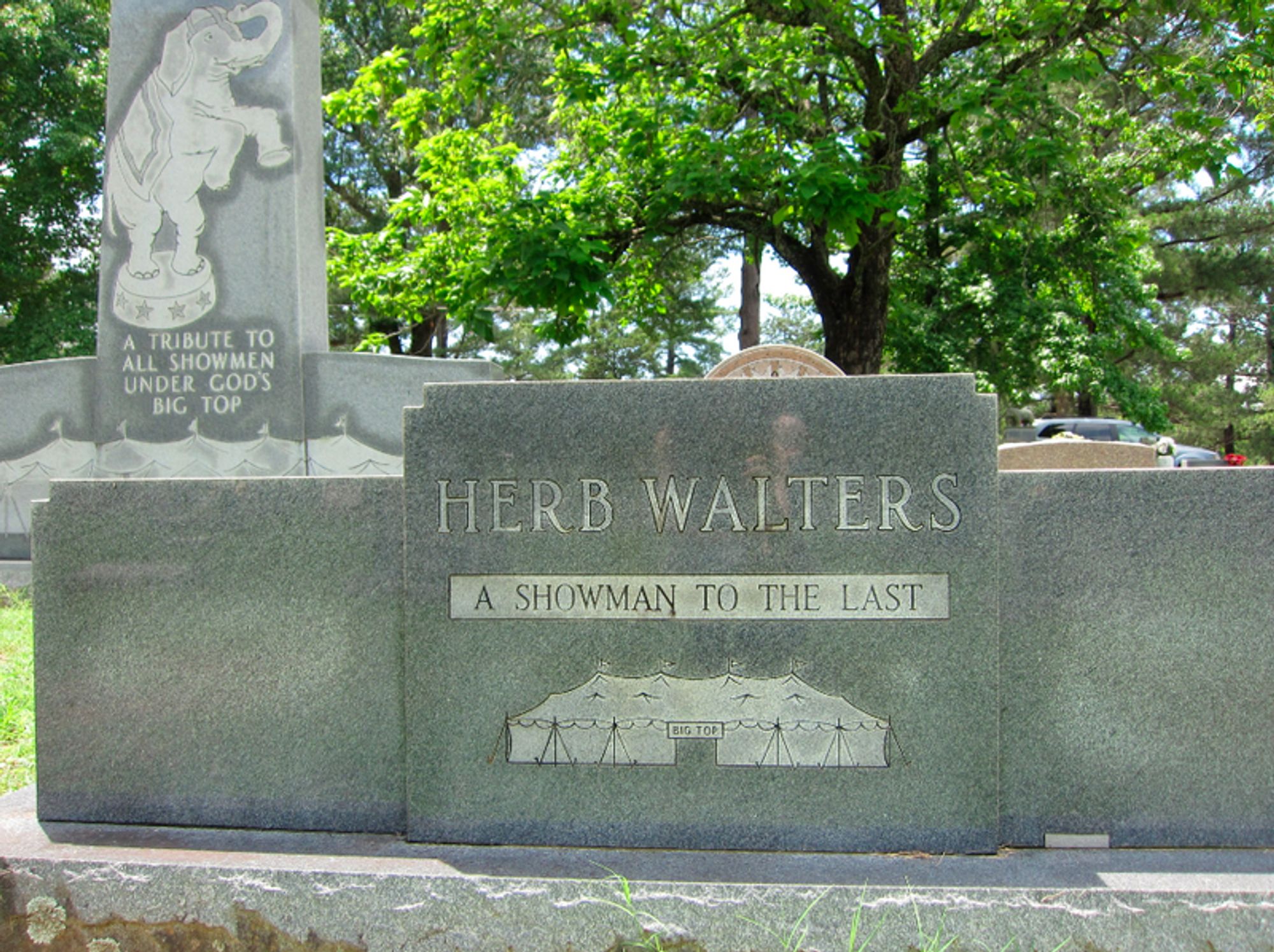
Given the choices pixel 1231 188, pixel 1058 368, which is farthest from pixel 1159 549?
pixel 1231 188

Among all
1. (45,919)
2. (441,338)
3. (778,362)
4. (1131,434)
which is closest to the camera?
(45,919)

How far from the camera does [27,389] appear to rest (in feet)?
27.2

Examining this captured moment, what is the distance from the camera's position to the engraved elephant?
7840mm

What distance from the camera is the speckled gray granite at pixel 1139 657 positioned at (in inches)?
110

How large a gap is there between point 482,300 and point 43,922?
9.01m

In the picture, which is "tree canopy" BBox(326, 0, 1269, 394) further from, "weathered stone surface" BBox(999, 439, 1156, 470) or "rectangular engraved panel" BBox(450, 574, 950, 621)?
"rectangular engraved panel" BBox(450, 574, 950, 621)

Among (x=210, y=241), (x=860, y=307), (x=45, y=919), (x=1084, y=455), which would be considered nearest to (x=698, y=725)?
(x=45, y=919)

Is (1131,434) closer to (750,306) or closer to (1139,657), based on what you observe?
(750,306)

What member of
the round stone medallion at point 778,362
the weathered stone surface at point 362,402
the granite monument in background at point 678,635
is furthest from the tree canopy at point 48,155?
the granite monument in background at point 678,635

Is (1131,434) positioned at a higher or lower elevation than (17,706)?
higher

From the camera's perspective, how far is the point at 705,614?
2.82 m

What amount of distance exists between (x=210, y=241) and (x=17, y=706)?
416cm

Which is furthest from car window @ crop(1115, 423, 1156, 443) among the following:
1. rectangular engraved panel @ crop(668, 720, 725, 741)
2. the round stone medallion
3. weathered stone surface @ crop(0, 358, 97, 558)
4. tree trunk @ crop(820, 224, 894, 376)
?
rectangular engraved panel @ crop(668, 720, 725, 741)

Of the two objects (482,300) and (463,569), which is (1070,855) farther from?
(482,300)
